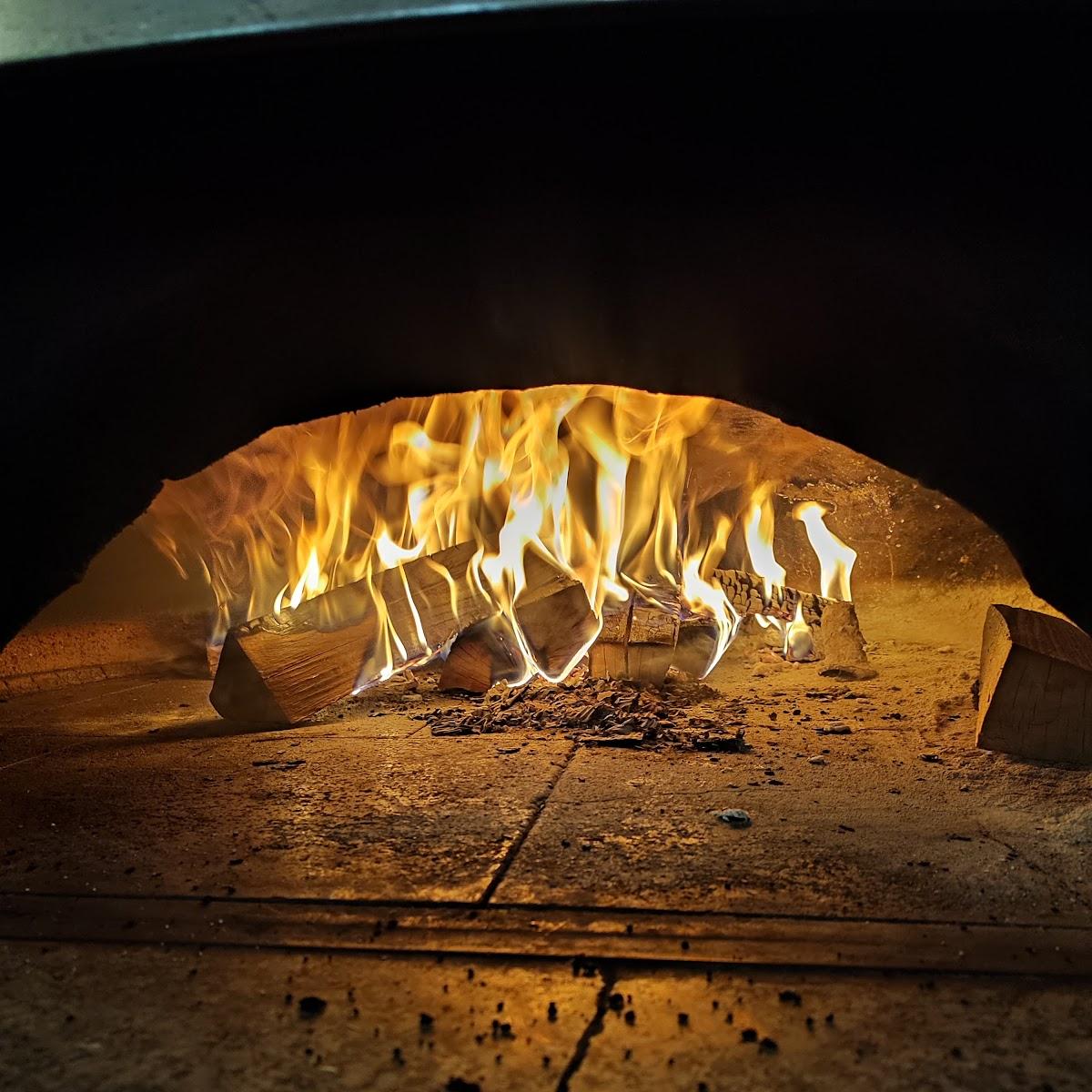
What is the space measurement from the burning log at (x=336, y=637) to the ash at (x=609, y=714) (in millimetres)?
301

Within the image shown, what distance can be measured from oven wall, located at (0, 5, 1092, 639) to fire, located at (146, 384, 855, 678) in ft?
4.67

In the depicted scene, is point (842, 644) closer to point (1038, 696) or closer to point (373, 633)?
point (1038, 696)

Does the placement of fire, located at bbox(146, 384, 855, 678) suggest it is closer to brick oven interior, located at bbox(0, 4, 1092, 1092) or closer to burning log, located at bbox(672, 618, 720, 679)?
burning log, located at bbox(672, 618, 720, 679)

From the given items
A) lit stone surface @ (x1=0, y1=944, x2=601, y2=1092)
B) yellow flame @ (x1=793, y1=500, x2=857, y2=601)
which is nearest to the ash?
lit stone surface @ (x1=0, y1=944, x2=601, y2=1092)

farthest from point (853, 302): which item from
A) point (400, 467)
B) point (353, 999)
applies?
point (400, 467)

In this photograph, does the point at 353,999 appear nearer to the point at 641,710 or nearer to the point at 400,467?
the point at 641,710

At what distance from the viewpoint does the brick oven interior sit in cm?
124

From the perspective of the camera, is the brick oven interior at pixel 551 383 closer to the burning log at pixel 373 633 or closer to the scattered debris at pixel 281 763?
the scattered debris at pixel 281 763

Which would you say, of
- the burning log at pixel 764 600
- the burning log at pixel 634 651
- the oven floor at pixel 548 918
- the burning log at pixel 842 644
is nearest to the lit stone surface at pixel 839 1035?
the oven floor at pixel 548 918

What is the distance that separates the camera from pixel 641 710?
274cm

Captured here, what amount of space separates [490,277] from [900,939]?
127 centimetres

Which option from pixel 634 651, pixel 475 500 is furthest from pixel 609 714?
pixel 475 500

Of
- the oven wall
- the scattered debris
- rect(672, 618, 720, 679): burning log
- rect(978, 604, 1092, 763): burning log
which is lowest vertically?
rect(672, 618, 720, 679): burning log

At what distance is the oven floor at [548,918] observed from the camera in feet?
3.90
